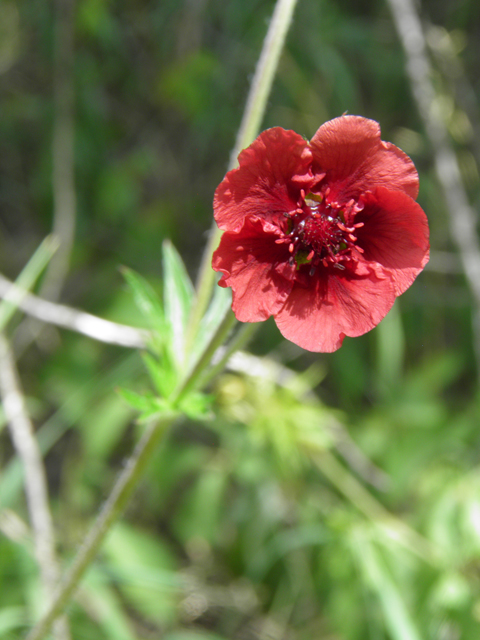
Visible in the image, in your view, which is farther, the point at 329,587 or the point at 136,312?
the point at 136,312

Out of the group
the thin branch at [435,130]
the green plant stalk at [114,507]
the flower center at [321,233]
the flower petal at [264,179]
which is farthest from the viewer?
the thin branch at [435,130]

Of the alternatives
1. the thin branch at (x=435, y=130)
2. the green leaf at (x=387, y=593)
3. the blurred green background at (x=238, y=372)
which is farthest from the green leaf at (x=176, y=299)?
the thin branch at (x=435, y=130)

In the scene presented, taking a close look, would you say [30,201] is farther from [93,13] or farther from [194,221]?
[93,13]

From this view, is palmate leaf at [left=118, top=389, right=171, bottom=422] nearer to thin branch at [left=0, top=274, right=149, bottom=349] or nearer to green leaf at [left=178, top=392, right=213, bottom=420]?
green leaf at [left=178, top=392, right=213, bottom=420]

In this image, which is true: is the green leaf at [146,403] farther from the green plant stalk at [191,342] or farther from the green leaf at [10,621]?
the green leaf at [10,621]

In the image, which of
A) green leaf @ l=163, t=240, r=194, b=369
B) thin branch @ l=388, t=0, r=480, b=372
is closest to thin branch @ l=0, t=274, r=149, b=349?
green leaf @ l=163, t=240, r=194, b=369

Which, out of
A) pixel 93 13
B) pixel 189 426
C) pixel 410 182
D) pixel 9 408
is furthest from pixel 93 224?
pixel 410 182

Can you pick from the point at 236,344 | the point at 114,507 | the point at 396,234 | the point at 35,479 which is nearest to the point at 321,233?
the point at 396,234
